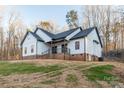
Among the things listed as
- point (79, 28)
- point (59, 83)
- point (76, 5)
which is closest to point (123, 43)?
point (79, 28)

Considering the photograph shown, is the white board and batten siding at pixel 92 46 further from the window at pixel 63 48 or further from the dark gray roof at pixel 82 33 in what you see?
the window at pixel 63 48

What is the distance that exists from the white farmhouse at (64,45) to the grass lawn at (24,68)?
213 centimetres

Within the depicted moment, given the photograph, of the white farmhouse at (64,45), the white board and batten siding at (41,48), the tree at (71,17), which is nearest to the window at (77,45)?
the white farmhouse at (64,45)

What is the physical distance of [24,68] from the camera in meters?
9.18

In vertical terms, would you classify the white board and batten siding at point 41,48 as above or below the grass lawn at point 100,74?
above

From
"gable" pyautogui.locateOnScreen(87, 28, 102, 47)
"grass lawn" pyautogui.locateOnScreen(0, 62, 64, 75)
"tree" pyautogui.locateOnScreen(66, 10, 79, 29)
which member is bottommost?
"grass lawn" pyautogui.locateOnScreen(0, 62, 64, 75)

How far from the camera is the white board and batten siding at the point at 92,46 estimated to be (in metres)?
11.8

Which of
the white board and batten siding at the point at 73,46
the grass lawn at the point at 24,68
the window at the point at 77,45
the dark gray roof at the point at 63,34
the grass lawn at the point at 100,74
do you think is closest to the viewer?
the grass lawn at the point at 100,74

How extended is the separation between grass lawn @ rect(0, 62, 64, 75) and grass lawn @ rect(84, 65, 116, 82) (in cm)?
101

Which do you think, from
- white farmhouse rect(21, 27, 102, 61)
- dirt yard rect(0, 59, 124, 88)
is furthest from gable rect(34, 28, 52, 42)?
dirt yard rect(0, 59, 124, 88)

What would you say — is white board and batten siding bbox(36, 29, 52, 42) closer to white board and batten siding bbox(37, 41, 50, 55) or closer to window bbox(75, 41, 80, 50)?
white board and batten siding bbox(37, 41, 50, 55)

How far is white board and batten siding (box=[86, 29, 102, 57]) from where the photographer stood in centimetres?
1183

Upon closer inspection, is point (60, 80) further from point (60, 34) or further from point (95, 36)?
point (95, 36)

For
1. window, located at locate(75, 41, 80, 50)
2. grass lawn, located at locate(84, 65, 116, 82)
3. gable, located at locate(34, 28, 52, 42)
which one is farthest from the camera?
window, located at locate(75, 41, 80, 50)
